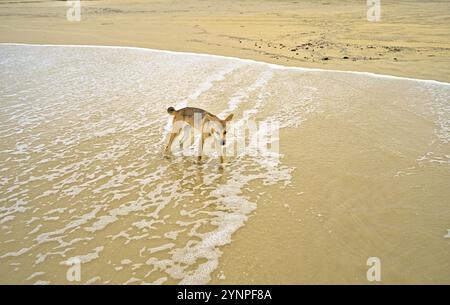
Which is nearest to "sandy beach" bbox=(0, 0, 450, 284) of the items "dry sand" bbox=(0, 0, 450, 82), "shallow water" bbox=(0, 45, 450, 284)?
"shallow water" bbox=(0, 45, 450, 284)

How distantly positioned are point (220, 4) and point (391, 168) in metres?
28.2

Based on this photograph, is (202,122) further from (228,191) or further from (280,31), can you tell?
(280,31)

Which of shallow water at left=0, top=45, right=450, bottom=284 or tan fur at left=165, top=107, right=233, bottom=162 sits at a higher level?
tan fur at left=165, top=107, right=233, bottom=162

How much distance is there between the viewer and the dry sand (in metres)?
14.1

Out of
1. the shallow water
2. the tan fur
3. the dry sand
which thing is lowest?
the shallow water

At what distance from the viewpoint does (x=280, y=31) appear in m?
19.1

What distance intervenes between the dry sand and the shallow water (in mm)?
4565

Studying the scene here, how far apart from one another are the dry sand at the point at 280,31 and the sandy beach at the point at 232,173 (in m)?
0.31

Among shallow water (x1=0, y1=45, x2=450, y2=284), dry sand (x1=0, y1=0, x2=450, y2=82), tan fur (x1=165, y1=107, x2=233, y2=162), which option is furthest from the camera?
dry sand (x1=0, y1=0, x2=450, y2=82)

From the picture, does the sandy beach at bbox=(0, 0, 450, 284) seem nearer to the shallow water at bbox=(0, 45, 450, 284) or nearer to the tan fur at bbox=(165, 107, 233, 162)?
the shallow water at bbox=(0, 45, 450, 284)

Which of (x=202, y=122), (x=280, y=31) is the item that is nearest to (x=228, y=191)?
(x=202, y=122)

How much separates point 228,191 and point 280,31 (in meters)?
15.8
